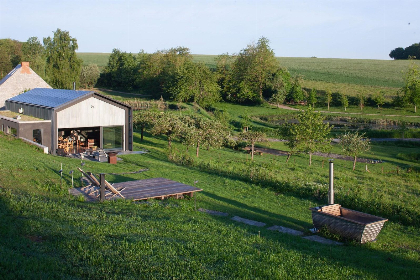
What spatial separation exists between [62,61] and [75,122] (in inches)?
1598

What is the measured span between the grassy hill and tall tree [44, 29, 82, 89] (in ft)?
162

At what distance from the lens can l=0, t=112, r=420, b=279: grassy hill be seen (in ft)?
24.7

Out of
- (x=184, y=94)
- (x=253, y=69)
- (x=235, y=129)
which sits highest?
(x=253, y=69)

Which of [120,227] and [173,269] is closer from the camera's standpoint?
[173,269]

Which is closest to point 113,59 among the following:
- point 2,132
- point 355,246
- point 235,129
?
point 235,129

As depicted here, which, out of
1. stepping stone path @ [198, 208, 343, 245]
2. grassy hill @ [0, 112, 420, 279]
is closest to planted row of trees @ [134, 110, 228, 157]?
grassy hill @ [0, 112, 420, 279]

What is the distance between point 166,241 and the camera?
929 cm

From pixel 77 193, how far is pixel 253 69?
71.8 m

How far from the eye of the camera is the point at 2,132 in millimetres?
29531

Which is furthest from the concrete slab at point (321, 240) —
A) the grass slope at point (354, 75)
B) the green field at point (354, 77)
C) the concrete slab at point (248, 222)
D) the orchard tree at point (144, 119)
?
the grass slope at point (354, 75)

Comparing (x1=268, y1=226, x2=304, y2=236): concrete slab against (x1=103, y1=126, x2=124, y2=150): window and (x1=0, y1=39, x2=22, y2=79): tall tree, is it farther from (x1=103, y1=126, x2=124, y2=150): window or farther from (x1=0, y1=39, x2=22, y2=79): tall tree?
(x1=0, y1=39, x2=22, y2=79): tall tree

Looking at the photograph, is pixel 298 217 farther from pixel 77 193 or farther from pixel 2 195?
pixel 2 195

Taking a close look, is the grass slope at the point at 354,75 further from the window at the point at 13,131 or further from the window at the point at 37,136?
the window at the point at 37,136

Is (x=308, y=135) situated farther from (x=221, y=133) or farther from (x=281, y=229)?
(x=281, y=229)
